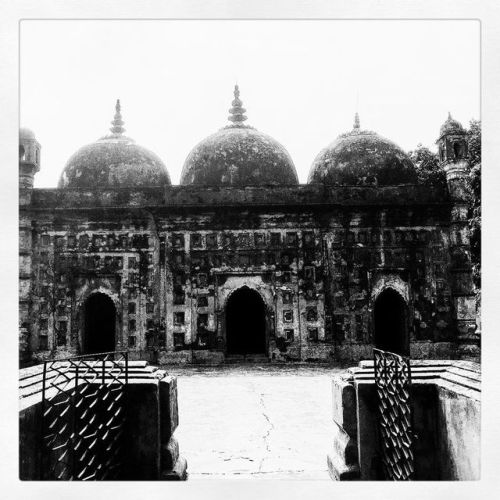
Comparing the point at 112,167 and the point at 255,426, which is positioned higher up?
the point at 112,167

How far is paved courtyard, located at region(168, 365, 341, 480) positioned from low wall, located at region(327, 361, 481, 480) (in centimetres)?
51

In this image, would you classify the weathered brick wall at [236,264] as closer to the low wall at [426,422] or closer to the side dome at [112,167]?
the side dome at [112,167]

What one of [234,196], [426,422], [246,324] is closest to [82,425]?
[426,422]

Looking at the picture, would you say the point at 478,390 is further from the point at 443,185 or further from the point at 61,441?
the point at 443,185

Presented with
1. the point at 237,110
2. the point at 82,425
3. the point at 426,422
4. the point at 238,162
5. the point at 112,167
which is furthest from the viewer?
the point at 237,110

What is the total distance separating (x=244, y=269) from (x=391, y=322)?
3.75 meters

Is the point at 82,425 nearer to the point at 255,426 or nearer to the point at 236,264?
the point at 255,426

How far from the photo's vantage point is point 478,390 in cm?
385

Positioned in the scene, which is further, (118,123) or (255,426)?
(118,123)

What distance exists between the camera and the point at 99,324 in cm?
1330

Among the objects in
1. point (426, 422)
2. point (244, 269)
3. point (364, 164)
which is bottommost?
point (426, 422)

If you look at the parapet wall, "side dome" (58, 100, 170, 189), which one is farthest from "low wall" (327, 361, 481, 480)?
"side dome" (58, 100, 170, 189)

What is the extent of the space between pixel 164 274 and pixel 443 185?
687cm

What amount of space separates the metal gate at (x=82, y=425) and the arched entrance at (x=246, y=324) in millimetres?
8627
